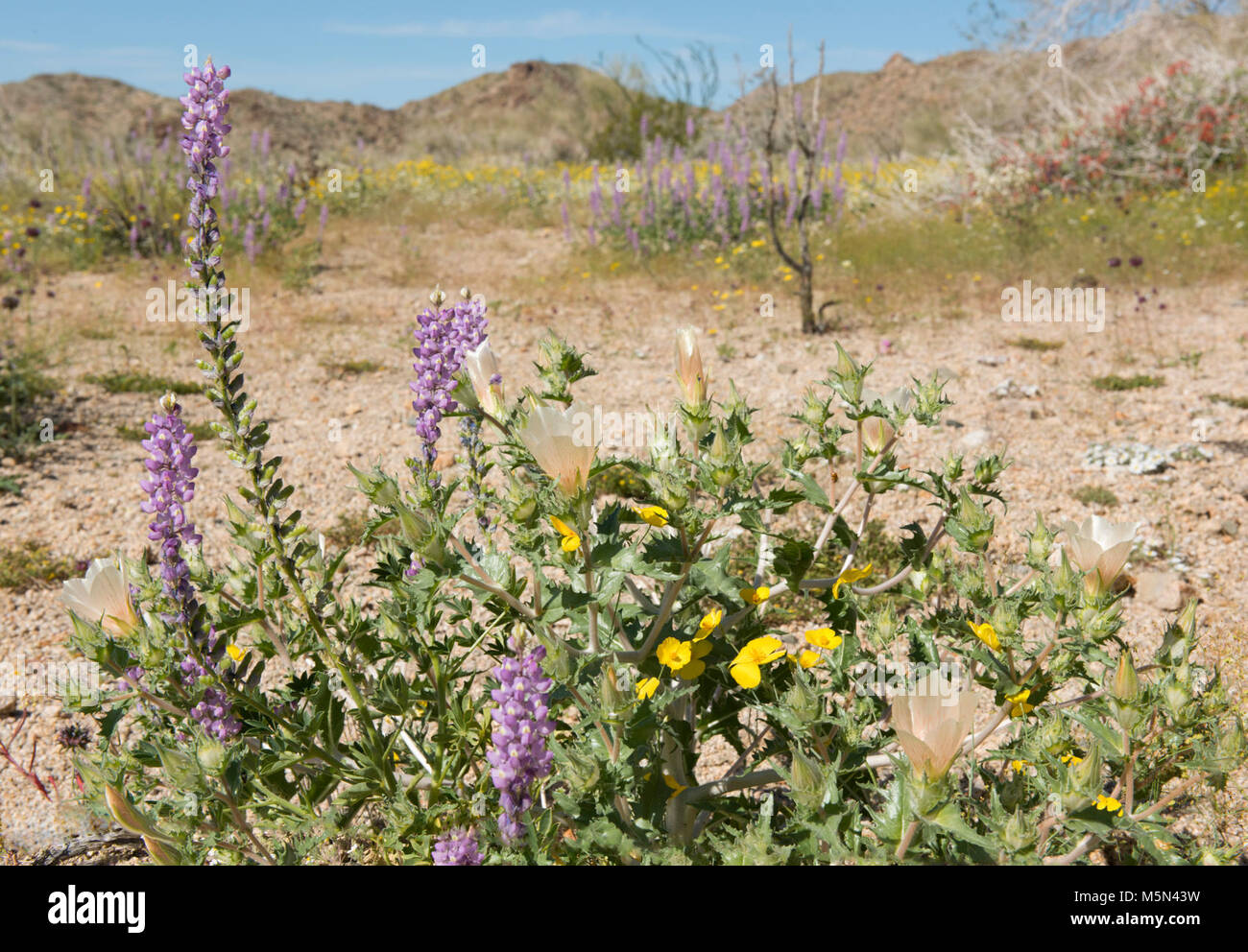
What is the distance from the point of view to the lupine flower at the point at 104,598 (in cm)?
137

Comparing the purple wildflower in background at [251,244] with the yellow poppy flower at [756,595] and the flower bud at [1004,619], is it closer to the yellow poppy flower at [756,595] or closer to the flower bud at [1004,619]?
the yellow poppy flower at [756,595]

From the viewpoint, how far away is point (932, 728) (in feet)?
3.57

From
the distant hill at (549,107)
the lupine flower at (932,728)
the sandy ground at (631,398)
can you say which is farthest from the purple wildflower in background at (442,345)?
the distant hill at (549,107)

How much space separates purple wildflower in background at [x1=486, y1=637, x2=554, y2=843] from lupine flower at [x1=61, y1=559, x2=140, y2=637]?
625 mm

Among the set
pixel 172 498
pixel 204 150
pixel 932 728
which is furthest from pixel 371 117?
Result: pixel 932 728

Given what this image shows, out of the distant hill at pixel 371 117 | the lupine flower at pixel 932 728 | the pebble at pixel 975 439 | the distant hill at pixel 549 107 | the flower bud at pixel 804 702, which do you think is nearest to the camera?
the lupine flower at pixel 932 728

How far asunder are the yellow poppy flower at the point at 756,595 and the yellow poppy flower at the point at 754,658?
78 mm

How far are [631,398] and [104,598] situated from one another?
12.8ft

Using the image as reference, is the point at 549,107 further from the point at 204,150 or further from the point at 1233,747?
the point at 1233,747

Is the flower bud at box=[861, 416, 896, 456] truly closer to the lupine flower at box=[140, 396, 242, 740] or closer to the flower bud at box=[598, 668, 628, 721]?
the flower bud at box=[598, 668, 628, 721]

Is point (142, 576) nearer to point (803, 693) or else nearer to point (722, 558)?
point (722, 558)

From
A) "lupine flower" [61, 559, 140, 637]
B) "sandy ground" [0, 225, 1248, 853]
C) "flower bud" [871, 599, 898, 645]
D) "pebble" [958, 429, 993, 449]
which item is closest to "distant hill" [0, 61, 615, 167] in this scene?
"sandy ground" [0, 225, 1248, 853]

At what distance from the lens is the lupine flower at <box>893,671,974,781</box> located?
107cm
